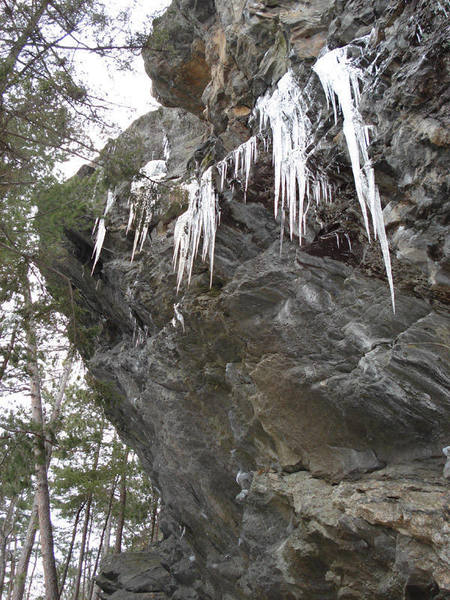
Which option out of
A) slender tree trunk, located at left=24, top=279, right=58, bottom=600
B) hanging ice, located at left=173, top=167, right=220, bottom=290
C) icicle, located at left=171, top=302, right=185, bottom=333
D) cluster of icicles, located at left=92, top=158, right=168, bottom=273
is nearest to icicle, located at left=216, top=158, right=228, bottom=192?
hanging ice, located at left=173, top=167, right=220, bottom=290

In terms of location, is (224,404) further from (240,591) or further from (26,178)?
(26,178)

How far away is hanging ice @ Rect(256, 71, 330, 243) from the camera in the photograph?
5.70m

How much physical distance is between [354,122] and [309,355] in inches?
116

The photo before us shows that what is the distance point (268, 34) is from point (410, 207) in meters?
4.98

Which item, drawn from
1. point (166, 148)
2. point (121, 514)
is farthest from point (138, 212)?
point (121, 514)

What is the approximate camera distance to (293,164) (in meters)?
5.84

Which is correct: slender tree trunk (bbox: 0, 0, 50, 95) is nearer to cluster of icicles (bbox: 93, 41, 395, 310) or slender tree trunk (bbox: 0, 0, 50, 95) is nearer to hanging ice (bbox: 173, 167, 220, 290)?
cluster of icicles (bbox: 93, 41, 395, 310)

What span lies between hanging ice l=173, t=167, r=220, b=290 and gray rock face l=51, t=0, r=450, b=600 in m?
0.20

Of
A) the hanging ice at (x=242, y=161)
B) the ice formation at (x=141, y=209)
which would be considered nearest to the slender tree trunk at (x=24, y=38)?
the ice formation at (x=141, y=209)

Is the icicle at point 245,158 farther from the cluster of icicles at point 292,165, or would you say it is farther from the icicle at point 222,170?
the icicle at point 222,170

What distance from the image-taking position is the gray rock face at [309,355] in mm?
4496

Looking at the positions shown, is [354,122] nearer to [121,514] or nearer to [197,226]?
[197,226]

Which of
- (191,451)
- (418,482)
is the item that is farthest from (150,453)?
(418,482)

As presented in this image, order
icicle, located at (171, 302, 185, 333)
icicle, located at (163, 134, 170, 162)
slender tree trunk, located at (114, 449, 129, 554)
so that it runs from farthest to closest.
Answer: slender tree trunk, located at (114, 449, 129, 554), icicle, located at (163, 134, 170, 162), icicle, located at (171, 302, 185, 333)
